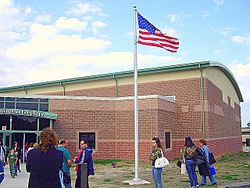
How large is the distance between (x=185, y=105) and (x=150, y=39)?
563 inches

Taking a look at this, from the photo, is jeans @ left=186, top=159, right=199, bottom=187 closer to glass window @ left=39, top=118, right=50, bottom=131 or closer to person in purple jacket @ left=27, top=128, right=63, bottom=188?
person in purple jacket @ left=27, top=128, right=63, bottom=188

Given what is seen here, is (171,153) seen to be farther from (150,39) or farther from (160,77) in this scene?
(150,39)

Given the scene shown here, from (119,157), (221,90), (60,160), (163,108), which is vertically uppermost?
(221,90)

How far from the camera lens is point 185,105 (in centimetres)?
2783

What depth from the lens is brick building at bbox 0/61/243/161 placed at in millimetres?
24312

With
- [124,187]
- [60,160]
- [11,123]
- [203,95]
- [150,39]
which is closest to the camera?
[60,160]

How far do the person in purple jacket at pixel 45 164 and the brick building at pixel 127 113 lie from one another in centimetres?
1930

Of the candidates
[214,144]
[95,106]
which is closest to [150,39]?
[95,106]

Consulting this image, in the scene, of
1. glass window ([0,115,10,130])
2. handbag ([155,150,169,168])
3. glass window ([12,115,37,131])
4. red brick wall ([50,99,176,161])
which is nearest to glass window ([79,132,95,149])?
red brick wall ([50,99,176,161])

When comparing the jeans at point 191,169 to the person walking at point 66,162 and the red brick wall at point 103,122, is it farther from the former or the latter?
the red brick wall at point 103,122

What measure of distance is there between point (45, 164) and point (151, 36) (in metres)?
10.7

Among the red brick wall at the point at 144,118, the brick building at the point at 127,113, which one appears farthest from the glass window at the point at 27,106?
the red brick wall at the point at 144,118

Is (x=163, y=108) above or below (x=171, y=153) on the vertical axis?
above

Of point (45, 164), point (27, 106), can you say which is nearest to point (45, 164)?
point (45, 164)
